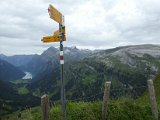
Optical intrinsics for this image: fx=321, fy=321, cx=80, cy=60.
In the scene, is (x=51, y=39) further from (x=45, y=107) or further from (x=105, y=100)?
(x=105, y=100)

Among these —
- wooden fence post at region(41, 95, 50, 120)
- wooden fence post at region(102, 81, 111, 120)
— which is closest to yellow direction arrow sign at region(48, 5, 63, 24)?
wooden fence post at region(41, 95, 50, 120)

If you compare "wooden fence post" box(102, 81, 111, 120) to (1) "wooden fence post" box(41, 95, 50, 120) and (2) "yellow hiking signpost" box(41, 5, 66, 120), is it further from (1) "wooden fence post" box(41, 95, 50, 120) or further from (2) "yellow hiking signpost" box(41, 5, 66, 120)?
(1) "wooden fence post" box(41, 95, 50, 120)

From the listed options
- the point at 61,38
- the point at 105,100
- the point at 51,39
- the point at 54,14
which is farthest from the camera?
the point at 105,100

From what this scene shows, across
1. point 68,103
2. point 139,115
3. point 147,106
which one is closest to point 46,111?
point 68,103

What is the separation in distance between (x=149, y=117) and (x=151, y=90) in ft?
4.57

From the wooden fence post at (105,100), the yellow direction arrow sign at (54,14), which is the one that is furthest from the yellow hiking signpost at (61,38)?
the wooden fence post at (105,100)

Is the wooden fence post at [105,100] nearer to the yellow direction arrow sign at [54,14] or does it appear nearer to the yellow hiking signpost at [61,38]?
the yellow hiking signpost at [61,38]

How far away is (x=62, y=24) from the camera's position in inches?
486

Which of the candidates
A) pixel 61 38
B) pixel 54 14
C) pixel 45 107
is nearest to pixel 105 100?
pixel 45 107

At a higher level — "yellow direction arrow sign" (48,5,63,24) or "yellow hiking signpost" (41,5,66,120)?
"yellow direction arrow sign" (48,5,63,24)

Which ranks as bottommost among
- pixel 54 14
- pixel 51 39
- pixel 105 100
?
pixel 105 100

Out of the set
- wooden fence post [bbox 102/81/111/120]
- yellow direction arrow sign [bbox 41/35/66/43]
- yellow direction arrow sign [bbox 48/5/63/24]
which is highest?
yellow direction arrow sign [bbox 48/5/63/24]

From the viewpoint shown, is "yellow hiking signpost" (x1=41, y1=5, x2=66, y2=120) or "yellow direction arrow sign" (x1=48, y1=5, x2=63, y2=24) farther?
"yellow hiking signpost" (x1=41, y1=5, x2=66, y2=120)

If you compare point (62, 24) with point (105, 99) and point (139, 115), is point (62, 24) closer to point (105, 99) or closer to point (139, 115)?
point (105, 99)
